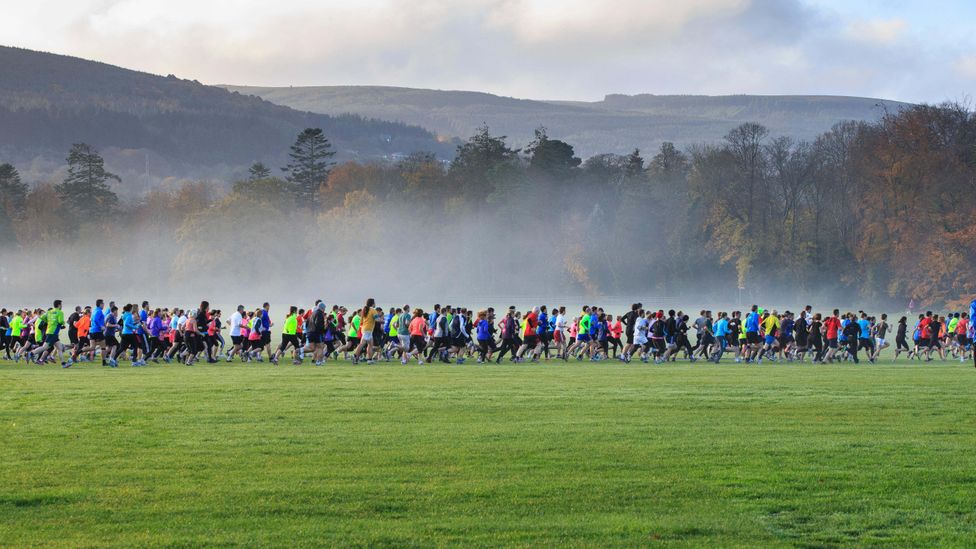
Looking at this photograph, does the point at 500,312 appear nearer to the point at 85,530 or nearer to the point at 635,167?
→ the point at 635,167

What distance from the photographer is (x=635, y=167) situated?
113 m

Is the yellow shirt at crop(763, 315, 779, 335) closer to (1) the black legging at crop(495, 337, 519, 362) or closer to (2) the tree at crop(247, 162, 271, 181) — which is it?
(1) the black legging at crop(495, 337, 519, 362)

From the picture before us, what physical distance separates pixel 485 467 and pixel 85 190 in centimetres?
12180

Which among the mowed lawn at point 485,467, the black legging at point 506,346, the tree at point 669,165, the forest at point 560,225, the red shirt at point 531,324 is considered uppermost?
the tree at point 669,165

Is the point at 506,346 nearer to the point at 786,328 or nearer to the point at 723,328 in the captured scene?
the point at 723,328

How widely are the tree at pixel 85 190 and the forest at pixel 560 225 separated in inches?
11.0

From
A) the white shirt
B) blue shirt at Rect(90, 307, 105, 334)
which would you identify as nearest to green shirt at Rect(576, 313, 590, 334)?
the white shirt

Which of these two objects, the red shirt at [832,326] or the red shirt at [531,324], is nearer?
the red shirt at [531,324]

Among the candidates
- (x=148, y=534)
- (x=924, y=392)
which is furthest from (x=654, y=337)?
(x=148, y=534)

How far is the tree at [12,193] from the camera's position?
123 metres

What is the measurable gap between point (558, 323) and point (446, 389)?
16727mm

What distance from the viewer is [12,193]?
125 meters

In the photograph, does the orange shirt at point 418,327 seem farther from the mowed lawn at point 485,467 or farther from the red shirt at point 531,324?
the mowed lawn at point 485,467

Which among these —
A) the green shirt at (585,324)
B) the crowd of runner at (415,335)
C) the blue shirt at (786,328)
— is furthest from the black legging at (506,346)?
the blue shirt at (786,328)
